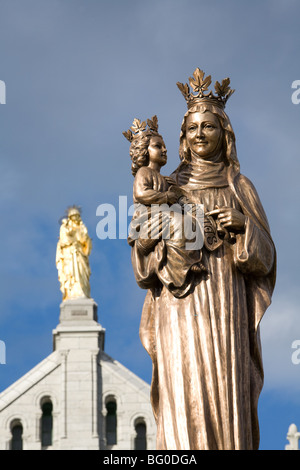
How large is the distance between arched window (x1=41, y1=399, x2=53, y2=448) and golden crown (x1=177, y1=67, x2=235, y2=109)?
137ft

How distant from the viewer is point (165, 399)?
8.47 m

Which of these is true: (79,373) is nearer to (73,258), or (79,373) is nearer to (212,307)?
(73,258)

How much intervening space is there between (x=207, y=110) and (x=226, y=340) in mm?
1606

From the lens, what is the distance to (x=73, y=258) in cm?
5206

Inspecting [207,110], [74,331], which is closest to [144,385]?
[74,331]

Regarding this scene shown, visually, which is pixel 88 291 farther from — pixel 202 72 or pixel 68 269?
pixel 202 72

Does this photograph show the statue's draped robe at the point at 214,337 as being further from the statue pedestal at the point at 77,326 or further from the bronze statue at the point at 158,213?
the statue pedestal at the point at 77,326

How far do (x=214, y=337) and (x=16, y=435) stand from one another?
43091 millimetres

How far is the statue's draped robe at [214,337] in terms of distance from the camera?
8.32 metres

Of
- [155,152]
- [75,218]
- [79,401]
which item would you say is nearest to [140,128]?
[155,152]

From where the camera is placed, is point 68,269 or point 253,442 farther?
point 68,269

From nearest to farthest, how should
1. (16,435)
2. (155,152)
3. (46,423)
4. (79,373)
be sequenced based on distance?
→ 1. (155,152)
2. (79,373)
3. (16,435)
4. (46,423)

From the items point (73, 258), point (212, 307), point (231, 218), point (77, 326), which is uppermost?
point (73, 258)

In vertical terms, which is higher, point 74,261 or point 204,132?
point 74,261
